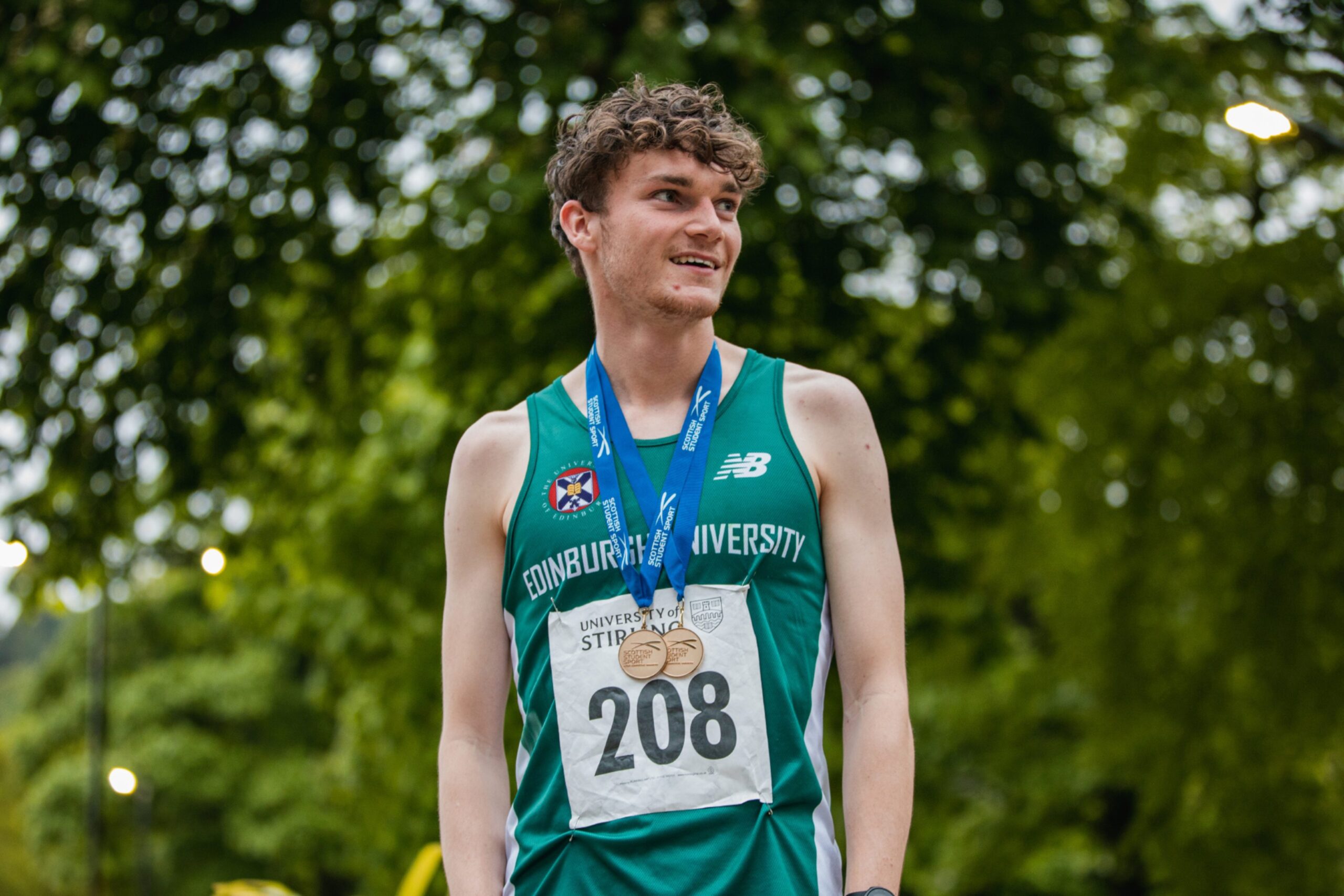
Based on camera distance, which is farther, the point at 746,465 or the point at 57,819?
the point at 57,819

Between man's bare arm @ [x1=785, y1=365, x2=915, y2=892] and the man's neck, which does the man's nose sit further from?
man's bare arm @ [x1=785, y1=365, x2=915, y2=892]

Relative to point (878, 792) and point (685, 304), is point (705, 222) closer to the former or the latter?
point (685, 304)

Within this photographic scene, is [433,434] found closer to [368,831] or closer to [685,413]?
[368,831]

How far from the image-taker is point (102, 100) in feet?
22.1

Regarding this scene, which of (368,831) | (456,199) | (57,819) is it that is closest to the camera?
(456,199)

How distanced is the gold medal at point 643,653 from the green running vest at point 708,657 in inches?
1.0

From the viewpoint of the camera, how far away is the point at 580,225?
8.72ft

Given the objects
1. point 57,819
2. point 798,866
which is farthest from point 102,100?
point 57,819

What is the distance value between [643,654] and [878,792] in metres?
0.43

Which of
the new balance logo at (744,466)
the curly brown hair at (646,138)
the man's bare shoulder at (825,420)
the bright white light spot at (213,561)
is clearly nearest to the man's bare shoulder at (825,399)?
the man's bare shoulder at (825,420)

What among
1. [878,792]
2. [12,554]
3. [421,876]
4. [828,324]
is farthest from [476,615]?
[12,554]

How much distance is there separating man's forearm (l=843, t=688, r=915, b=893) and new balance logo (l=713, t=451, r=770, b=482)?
0.41 metres

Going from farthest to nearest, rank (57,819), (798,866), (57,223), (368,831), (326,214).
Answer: (57,819) < (368,831) < (326,214) < (57,223) < (798,866)

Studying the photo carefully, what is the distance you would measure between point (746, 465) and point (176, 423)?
6.36m
